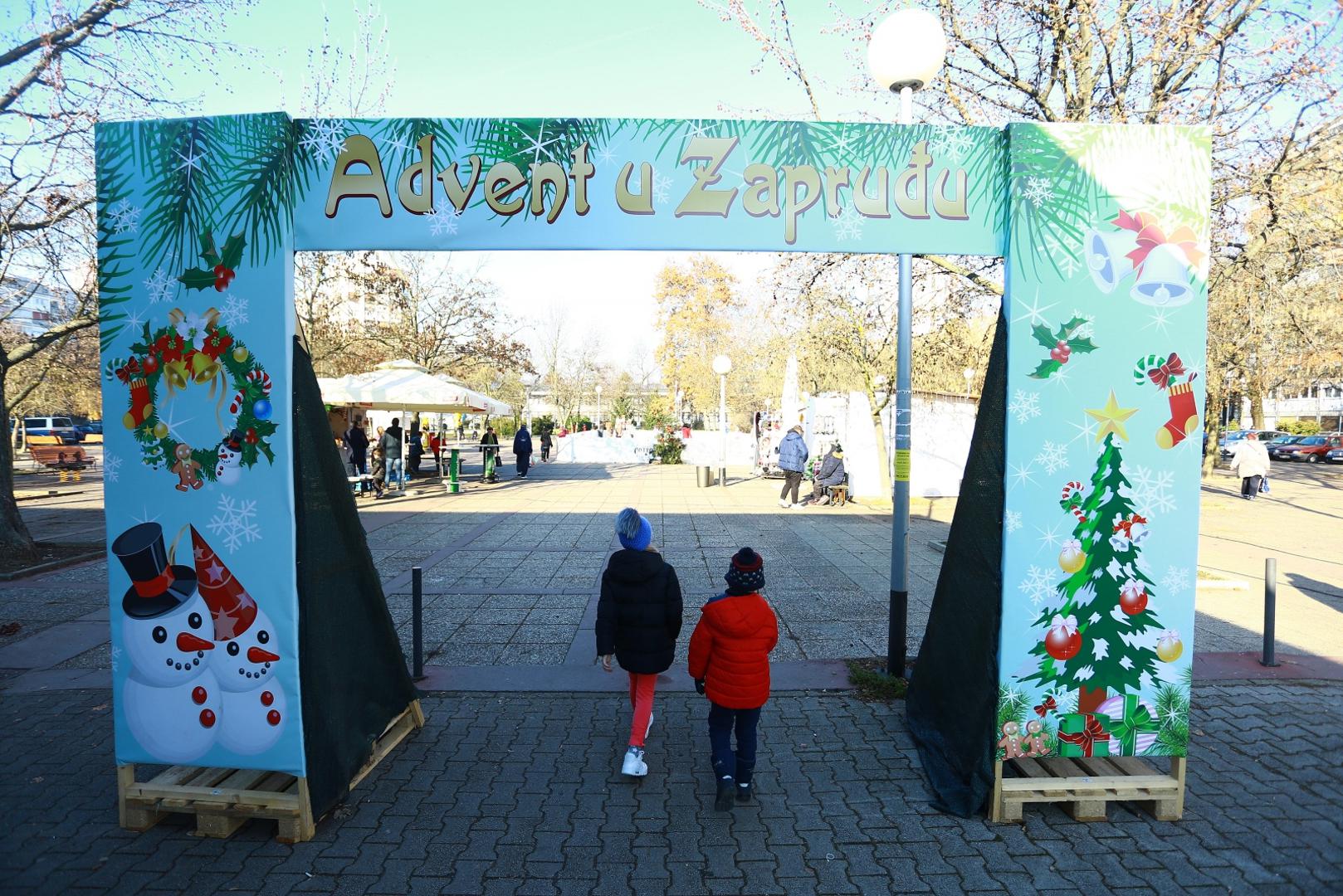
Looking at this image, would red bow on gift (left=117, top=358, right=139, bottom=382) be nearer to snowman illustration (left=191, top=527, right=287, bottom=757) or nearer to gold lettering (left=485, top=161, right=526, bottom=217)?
snowman illustration (left=191, top=527, right=287, bottom=757)

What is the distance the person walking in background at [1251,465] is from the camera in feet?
60.6

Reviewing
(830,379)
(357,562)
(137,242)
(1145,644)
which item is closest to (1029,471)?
(1145,644)

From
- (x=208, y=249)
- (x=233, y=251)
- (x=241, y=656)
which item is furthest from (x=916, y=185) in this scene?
(x=241, y=656)

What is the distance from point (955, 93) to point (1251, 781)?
8050 mm

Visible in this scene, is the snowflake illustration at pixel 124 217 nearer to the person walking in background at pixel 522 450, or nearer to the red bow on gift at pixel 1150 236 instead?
the red bow on gift at pixel 1150 236

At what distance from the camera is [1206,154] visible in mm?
3723

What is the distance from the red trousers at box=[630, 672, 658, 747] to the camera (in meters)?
4.23

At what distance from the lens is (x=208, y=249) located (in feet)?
11.9

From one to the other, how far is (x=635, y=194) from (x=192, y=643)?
3.25 meters

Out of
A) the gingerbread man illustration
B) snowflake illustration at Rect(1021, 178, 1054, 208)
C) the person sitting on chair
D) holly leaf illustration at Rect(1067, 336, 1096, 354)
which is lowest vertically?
the person sitting on chair

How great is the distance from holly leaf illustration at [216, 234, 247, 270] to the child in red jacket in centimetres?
292

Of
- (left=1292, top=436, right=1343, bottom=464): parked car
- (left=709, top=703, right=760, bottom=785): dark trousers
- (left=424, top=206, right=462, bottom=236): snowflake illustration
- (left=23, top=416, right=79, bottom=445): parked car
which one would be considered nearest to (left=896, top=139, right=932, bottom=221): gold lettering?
(left=424, top=206, right=462, bottom=236): snowflake illustration

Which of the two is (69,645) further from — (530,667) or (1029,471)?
(1029,471)

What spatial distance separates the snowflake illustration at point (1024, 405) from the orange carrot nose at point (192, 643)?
4310 millimetres
